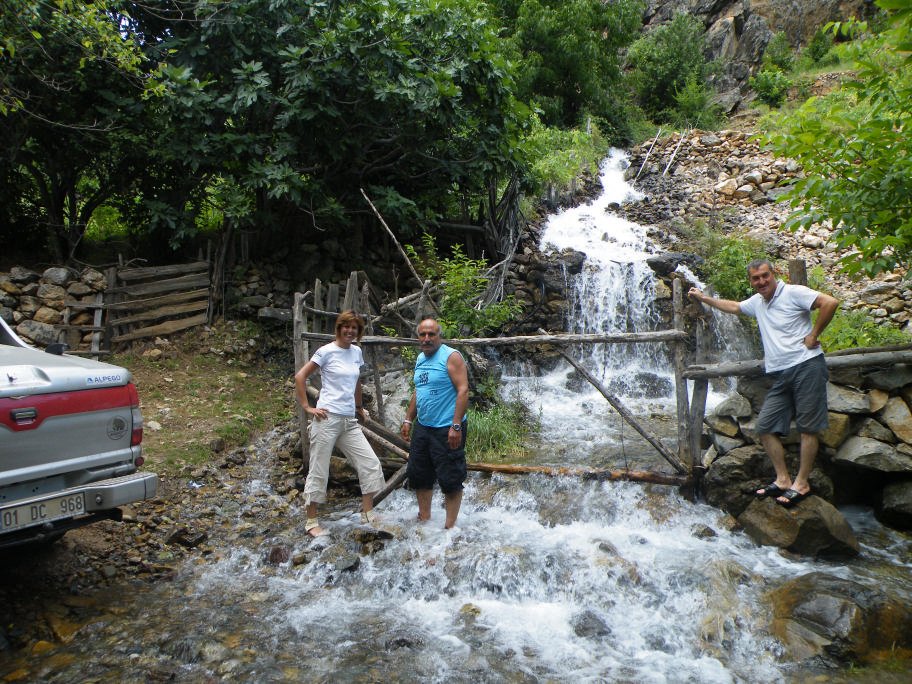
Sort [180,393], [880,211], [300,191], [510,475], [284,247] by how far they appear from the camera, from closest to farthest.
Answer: [880,211]
[510,475]
[180,393]
[300,191]
[284,247]

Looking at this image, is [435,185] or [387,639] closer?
[387,639]

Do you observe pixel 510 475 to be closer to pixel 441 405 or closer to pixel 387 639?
pixel 441 405

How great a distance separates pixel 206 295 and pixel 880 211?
950cm

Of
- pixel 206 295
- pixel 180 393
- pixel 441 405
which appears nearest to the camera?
pixel 441 405

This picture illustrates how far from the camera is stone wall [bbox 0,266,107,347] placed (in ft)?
29.1

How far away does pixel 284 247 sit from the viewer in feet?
37.4

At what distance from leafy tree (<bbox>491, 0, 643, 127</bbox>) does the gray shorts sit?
1448 centimetres

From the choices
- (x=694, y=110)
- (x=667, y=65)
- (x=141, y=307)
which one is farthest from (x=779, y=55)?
(x=141, y=307)

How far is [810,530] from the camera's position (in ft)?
15.4

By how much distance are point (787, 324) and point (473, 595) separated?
3261 millimetres

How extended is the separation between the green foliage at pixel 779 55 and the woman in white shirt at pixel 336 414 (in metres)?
22.4

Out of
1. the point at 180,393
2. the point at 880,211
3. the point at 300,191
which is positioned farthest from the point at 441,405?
the point at 300,191

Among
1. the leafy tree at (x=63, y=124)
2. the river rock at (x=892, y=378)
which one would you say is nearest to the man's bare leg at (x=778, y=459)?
the river rock at (x=892, y=378)

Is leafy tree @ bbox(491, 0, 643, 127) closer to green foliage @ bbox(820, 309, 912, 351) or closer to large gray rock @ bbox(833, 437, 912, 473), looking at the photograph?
green foliage @ bbox(820, 309, 912, 351)
